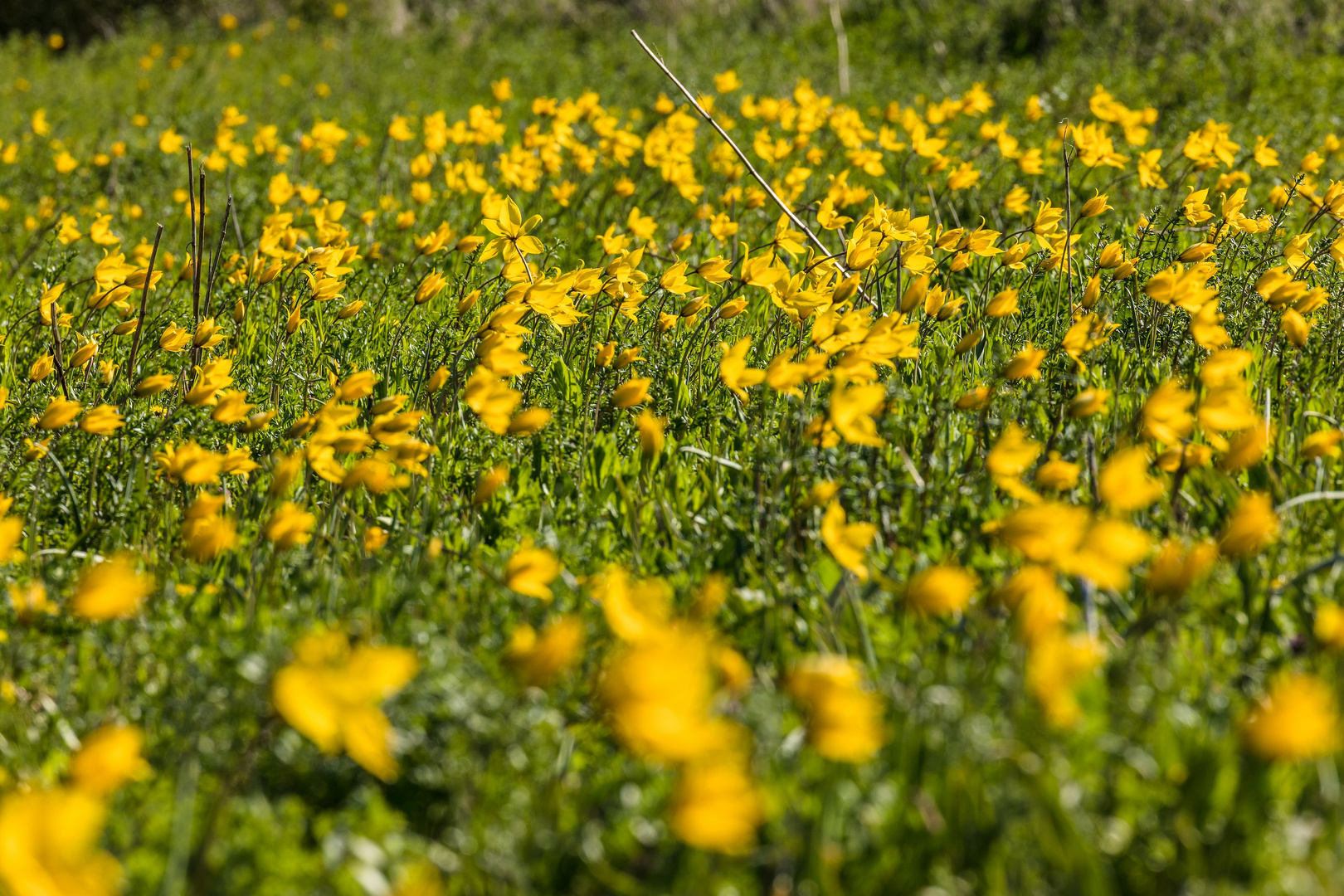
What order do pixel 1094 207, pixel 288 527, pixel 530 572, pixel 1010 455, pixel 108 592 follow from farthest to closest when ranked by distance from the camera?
pixel 1094 207 → pixel 288 527 → pixel 1010 455 → pixel 530 572 → pixel 108 592

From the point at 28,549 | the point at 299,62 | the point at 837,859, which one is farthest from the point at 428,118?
the point at 299,62

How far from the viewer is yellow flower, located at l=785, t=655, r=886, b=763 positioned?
4.03 feet

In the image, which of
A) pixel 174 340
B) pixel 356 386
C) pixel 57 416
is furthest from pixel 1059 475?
pixel 174 340

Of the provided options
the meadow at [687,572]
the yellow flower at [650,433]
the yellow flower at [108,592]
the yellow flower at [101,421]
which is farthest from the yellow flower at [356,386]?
the yellow flower at [108,592]

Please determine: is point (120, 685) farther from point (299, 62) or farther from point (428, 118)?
point (299, 62)

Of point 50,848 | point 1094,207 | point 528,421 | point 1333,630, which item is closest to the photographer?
point 50,848

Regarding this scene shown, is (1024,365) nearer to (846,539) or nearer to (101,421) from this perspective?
(846,539)

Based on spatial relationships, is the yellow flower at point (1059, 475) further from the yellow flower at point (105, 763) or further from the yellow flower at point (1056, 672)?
the yellow flower at point (105, 763)

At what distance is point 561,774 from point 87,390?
2.17m

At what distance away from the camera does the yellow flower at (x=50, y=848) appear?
39.9 inches

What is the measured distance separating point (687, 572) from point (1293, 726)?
1233mm

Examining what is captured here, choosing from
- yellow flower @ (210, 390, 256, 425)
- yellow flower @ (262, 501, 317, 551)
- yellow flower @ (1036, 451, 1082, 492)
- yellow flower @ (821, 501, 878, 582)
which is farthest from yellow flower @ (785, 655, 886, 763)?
yellow flower @ (210, 390, 256, 425)

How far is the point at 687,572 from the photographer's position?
2186 mm

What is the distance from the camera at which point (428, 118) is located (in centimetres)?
506
